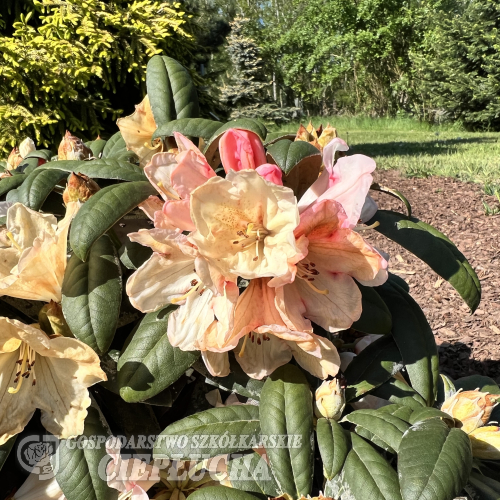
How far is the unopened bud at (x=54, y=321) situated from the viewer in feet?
2.74

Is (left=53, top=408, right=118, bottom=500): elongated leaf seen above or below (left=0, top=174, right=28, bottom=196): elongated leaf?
below

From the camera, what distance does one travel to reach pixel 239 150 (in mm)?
737

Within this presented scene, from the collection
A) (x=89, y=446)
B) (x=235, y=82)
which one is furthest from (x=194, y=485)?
(x=235, y=82)

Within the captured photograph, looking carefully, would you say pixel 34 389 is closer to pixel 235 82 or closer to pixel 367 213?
pixel 367 213

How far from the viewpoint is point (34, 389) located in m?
0.84

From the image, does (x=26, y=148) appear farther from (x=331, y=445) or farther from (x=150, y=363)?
(x=331, y=445)

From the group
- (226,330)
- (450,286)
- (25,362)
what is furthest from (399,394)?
(450,286)

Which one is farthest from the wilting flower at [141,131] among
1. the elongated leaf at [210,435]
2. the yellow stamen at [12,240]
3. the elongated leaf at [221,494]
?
the elongated leaf at [221,494]

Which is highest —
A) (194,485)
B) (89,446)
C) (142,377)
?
(142,377)

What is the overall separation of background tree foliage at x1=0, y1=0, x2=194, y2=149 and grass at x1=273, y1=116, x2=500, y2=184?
8.50 ft

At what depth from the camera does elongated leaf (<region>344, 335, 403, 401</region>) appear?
90cm

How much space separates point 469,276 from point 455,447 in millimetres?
374

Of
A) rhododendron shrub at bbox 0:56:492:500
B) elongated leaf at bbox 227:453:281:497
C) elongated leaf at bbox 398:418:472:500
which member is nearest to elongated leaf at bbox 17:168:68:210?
rhododendron shrub at bbox 0:56:492:500

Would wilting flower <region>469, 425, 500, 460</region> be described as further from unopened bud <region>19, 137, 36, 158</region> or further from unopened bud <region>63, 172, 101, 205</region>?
unopened bud <region>19, 137, 36, 158</region>
